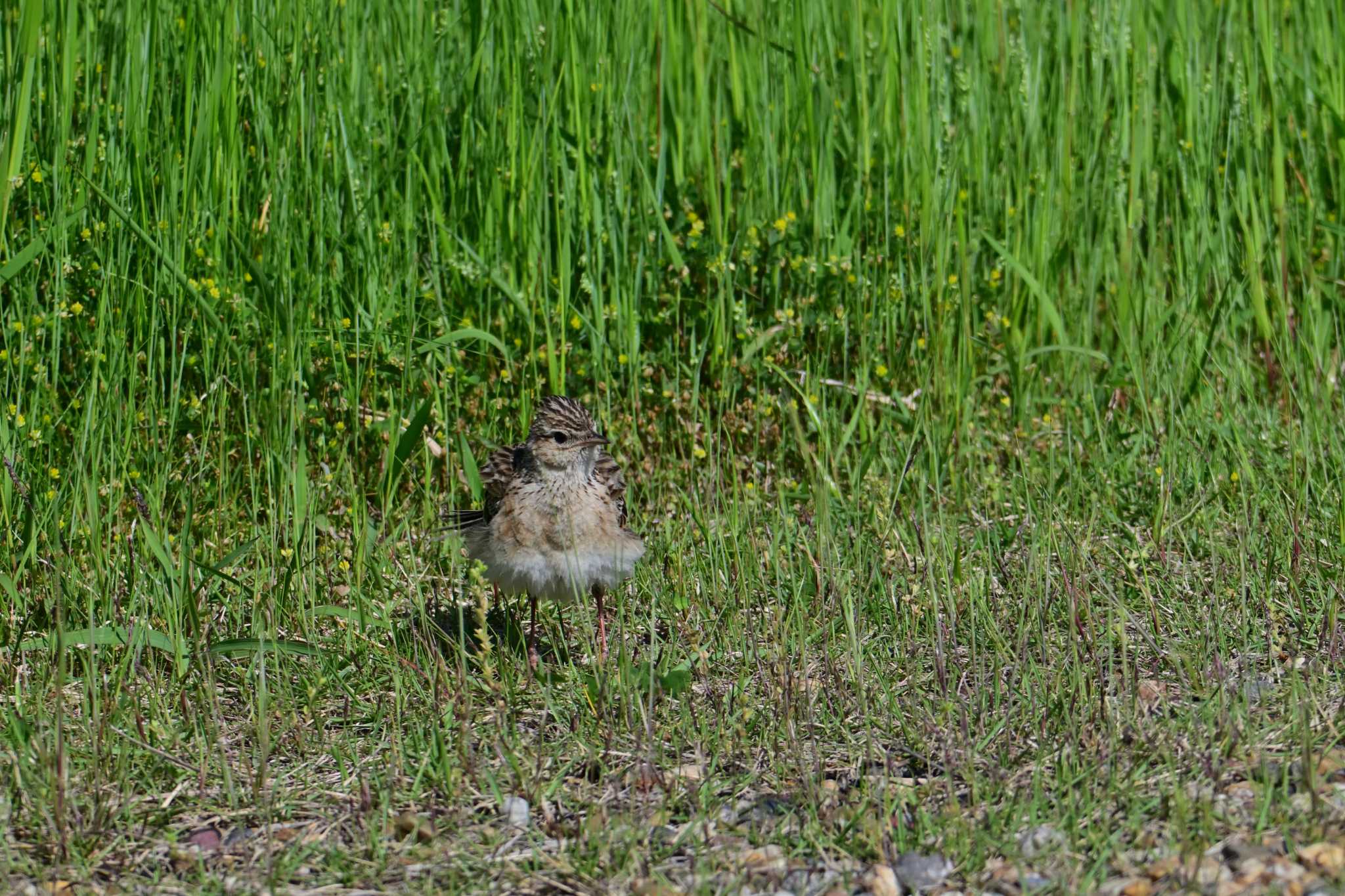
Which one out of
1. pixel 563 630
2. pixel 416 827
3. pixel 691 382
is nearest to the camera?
pixel 416 827

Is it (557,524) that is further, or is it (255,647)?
(557,524)

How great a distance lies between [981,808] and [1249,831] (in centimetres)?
61

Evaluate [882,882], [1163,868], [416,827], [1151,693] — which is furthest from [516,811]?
[1151,693]

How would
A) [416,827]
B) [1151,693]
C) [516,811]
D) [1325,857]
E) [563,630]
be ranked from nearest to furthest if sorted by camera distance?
1. [1325,857]
2. [416,827]
3. [516,811]
4. [1151,693]
5. [563,630]

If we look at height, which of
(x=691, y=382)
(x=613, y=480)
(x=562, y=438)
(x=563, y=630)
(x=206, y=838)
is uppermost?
(x=562, y=438)

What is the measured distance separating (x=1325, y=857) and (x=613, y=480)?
9.40 feet

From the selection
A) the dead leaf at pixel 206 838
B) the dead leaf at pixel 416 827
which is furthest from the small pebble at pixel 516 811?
the dead leaf at pixel 206 838

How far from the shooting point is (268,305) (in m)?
5.96

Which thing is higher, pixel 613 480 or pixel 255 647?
pixel 613 480

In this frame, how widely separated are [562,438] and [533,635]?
2.20 ft

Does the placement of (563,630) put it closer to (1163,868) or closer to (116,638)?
(116,638)

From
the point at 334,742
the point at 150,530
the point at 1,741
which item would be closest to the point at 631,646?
the point at 334,742

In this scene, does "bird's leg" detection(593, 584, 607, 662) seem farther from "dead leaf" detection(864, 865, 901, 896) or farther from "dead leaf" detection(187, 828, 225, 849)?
"dead leaf" detection(864, 865, 901, 896)

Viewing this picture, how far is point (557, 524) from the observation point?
5.19 m
